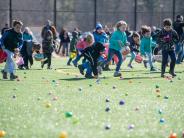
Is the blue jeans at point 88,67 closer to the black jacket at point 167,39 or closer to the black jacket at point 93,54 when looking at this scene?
the black jacket at point 93,54

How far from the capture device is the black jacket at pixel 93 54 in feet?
59.3

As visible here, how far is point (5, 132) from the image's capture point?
8250mm

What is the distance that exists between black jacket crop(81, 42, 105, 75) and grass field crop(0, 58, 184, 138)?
1794 mm

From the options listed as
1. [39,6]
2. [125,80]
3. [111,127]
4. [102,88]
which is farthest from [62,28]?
[111,127]

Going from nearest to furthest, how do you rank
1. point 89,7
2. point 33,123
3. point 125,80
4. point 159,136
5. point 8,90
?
point 159,136 → point 33,123 → point 8,90 → point 125,80 → point 89,7

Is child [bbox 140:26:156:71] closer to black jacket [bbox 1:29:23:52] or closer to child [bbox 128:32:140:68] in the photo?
child [bbox 128:32:140:68]

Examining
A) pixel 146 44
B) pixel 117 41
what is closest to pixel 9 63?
pixel 117 41

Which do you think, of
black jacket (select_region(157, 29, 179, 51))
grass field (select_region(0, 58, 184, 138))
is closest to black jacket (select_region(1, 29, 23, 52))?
grass field (select_region(0, 58, 184, 138))

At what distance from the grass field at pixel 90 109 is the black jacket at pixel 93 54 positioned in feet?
5.89

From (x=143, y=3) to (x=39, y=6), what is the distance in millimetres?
7566


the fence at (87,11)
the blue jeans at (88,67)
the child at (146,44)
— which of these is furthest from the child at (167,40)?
the fence at (87,11)

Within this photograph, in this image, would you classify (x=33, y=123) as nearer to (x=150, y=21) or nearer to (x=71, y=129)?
(x=71, y=129)

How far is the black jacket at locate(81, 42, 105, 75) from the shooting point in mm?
18062

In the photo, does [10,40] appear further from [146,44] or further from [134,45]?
[134,45]
